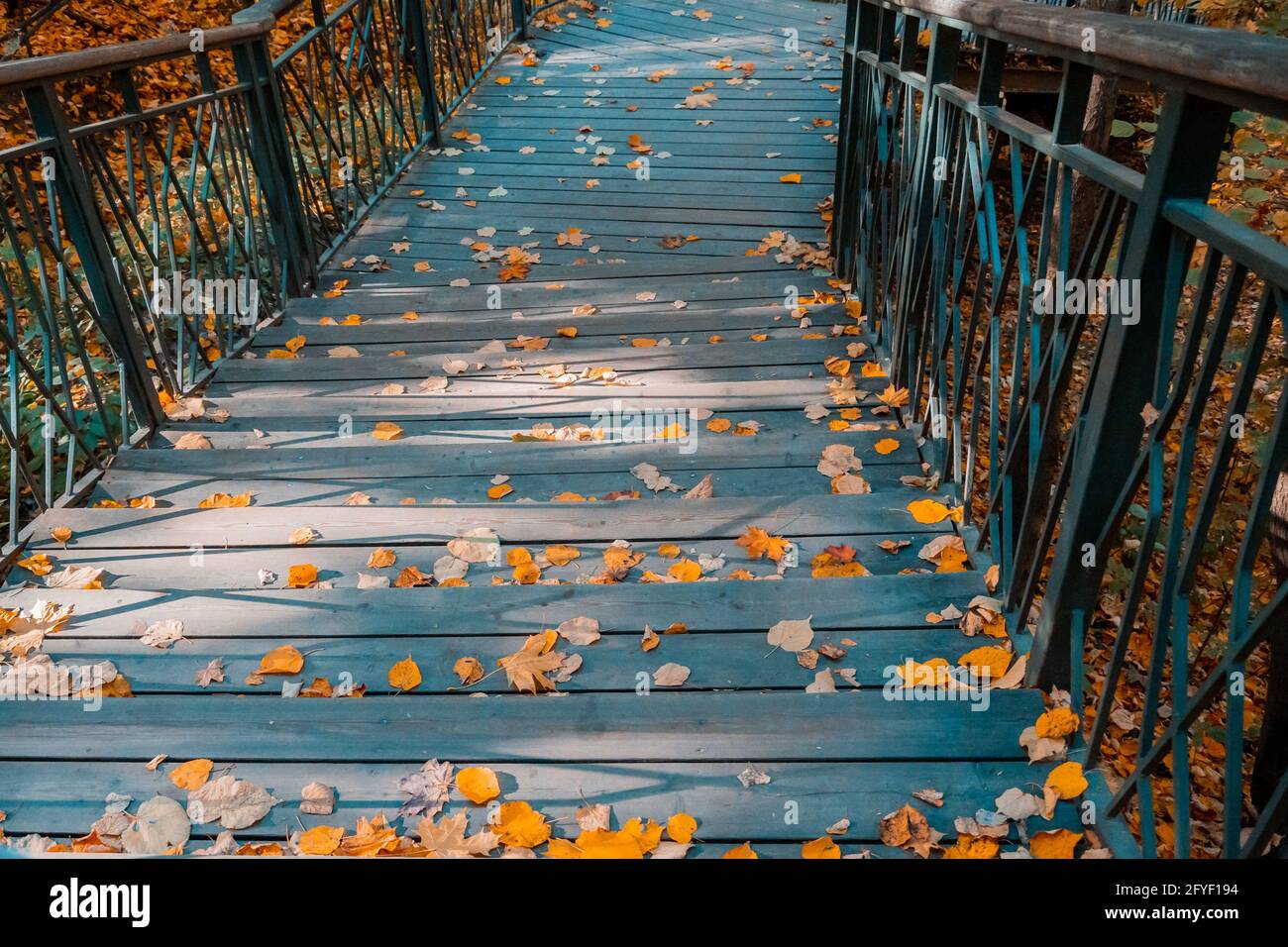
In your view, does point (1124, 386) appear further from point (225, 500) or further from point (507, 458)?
point (225, 500)

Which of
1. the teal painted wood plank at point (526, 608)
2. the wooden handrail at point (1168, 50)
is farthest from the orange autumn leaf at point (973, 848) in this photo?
the wooden handrail at point (1168, 50)

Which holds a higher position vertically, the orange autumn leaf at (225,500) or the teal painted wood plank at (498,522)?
the teal painted wood plank at (498,522)

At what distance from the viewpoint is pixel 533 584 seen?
7.54 ft

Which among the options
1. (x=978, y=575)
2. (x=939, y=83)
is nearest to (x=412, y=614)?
(x=978, y=575)

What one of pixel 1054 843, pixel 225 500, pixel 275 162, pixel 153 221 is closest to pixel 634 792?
pixel 1054 843

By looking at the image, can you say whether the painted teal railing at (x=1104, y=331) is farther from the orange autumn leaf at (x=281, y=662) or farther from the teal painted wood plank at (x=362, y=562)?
the orange autumn leaf at (x=281, y=662)

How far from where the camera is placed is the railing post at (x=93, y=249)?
9.18 ft

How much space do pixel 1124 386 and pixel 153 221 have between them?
15.2 feet

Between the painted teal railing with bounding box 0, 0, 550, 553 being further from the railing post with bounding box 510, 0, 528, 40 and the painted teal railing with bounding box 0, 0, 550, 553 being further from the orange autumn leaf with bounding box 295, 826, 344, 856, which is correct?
the orange autumn leaf with bounding box 295, 826, 344, 856

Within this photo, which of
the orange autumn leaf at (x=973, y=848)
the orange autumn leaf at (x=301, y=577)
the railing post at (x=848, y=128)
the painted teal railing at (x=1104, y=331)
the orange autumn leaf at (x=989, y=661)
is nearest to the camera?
the painted teal railing at (x=1104, y=331)

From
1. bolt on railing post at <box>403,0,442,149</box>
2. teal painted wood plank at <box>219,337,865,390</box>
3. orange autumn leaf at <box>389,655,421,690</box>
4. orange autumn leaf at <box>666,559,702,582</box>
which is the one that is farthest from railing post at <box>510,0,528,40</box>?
orange autumn leaf at <box>389,655,421,690</box>

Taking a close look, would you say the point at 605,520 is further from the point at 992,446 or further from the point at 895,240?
the point at 895,240

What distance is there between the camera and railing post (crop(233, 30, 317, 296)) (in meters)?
4.11

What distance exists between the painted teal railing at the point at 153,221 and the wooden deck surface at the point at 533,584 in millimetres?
233
